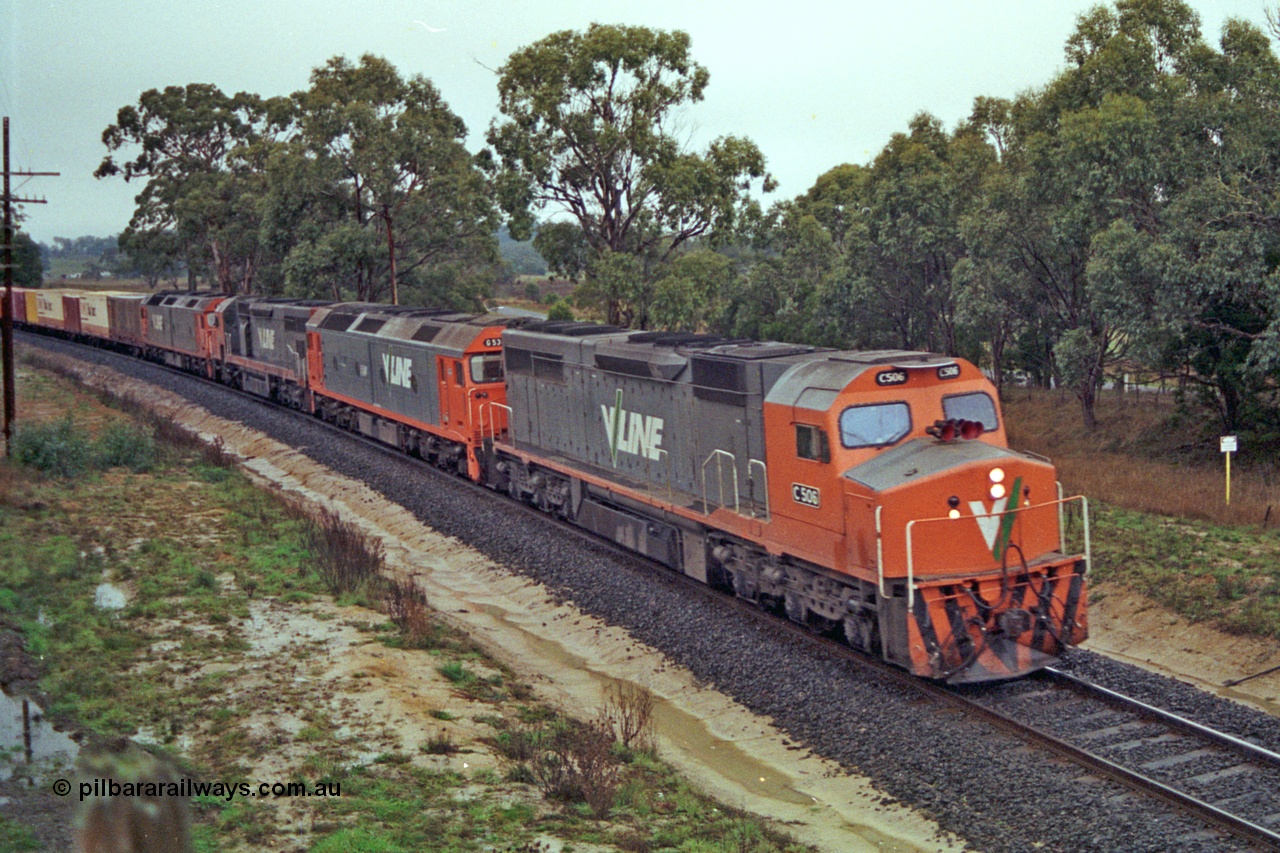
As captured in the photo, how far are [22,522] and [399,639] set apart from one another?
1017 centimetres

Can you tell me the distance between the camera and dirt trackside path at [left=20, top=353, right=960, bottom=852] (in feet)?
33.8

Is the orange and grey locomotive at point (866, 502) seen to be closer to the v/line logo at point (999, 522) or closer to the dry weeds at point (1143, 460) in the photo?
the v/line logo at point (999, 522)

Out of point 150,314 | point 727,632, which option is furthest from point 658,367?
point 150,314

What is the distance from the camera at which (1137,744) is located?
1087cm

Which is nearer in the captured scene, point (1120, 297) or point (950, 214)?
point (1120, 297)

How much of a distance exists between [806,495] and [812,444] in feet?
2.11

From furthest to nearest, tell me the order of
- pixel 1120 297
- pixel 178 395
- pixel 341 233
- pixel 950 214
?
pixel 341 233
pixel 178 395
pixel 950 214
pixel 1120 297

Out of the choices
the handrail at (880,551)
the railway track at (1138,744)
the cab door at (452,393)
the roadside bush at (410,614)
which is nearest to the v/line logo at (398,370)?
the cab door at (452,393)

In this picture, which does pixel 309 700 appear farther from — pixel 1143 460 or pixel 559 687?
pixel 1143 460

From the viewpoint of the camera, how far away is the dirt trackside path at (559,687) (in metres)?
10.3

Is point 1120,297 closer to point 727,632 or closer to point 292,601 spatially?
point 727,632

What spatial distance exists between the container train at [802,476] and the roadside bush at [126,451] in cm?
847

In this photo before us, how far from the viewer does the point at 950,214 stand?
123 ft

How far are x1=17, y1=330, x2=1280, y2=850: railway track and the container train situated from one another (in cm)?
41
